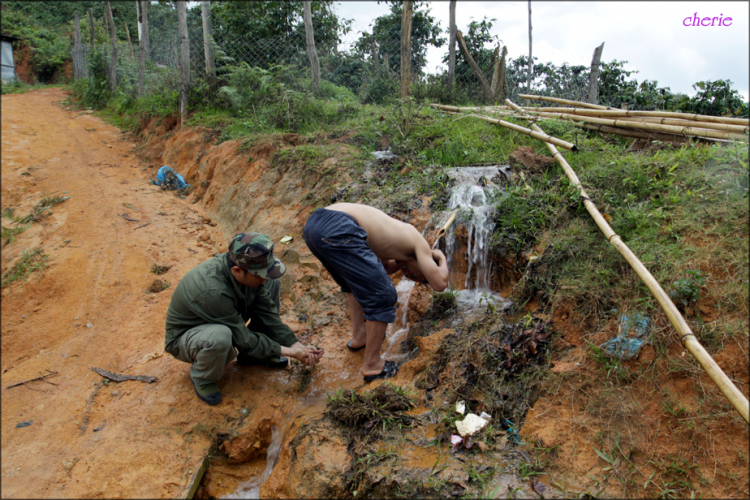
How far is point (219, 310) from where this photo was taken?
2.82 metres

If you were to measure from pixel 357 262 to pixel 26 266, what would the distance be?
1862 mm

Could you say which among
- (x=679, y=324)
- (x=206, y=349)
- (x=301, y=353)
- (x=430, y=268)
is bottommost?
(x=301, y=353)

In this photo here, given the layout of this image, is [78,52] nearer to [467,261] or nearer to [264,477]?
[467,261]

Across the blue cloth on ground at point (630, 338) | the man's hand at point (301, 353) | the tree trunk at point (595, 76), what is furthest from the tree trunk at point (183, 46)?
the blue cloth on ground at point (630, 338)

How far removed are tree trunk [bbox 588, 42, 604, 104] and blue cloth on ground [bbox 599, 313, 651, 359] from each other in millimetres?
5564

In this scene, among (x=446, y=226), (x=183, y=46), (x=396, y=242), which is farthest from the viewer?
(x=183, y=46)

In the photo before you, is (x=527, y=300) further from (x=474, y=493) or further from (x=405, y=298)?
(x=474, y=493)

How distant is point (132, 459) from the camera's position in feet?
8.07

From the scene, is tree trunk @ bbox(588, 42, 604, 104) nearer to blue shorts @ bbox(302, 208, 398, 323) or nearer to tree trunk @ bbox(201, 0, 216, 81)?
blue shorts @ bbox(302, 208, 398, 323)

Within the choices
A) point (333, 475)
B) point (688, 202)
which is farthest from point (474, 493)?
point (688, 202)

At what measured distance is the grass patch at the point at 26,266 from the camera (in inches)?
68.7

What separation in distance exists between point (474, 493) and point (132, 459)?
1.95 metres

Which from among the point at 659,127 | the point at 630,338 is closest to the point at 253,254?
the point at 630,338

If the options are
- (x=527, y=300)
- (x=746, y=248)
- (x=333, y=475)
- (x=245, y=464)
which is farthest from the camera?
(x=527, y=300)
